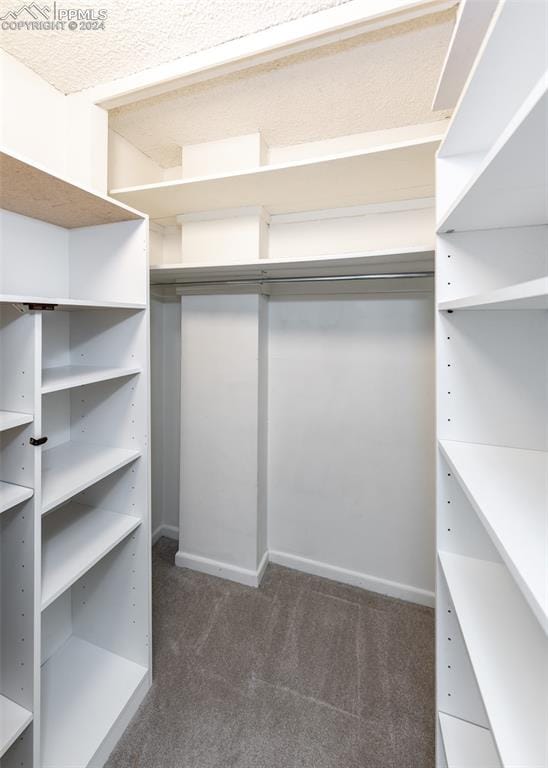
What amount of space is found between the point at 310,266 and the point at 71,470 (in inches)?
52.8

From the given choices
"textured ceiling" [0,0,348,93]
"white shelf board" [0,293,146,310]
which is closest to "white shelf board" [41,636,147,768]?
"white shelf board" [0,293,146,310]

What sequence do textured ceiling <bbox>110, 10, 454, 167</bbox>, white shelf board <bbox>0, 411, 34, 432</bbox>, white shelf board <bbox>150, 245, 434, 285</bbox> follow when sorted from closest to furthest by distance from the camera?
white shelf board <bbox>0, 411, 34, 432</bbox> < textured ceiling <bbox>110, 10, 454, 167</bbox> < white shelf board <bbox>150, 245, 434, 285</bbox>

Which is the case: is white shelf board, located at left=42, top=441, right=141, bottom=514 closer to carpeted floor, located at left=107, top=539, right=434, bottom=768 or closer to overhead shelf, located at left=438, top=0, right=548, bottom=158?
carpeted floor, located at left=107, top=539, right=434, bottom=768

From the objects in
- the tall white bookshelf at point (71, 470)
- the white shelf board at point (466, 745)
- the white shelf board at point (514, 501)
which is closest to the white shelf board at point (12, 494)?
the tall white bookshelf at point (71, 470)

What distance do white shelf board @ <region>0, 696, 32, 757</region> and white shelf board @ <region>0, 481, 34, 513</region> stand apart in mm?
609

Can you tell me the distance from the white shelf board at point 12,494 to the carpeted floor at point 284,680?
107 cm

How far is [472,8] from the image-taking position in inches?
31.1

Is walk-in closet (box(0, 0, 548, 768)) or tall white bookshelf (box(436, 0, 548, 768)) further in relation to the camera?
walk-in closet (box(0, 0, 548, 768))

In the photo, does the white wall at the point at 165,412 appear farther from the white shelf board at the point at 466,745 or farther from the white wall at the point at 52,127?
the white shelf board at the point at 466,745

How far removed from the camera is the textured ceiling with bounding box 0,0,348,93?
1.17 meters

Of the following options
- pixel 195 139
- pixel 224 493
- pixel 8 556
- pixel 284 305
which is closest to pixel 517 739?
pixel 8 556

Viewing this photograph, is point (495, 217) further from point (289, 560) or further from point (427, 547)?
point (289, 560)

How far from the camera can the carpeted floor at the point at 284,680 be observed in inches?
50.9

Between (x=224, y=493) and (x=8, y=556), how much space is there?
1.24m
